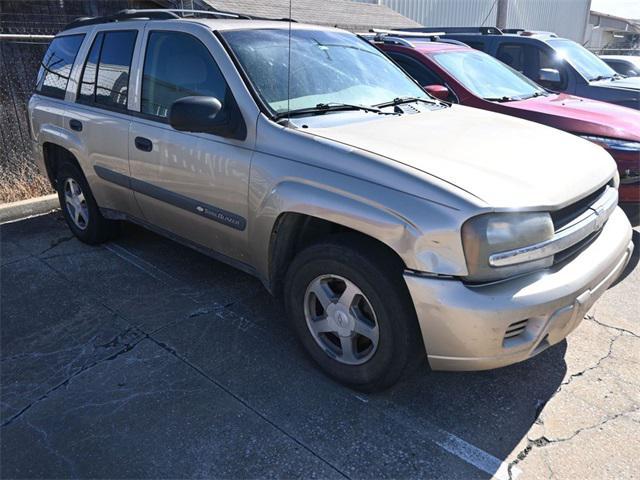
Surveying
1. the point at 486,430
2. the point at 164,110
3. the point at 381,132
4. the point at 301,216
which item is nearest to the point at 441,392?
the point at 486,430

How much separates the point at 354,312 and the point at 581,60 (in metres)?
6.37

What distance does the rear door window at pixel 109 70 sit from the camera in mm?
3754

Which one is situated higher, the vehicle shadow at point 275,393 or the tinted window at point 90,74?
the tinted window at point 90,74

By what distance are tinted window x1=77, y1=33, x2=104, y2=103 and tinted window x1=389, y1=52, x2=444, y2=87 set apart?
302cm

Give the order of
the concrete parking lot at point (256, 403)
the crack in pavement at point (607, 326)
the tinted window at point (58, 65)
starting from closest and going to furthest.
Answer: the concrete parking lot at point (256, 403)
the crack in pavement at point (607, 326)
the tinted window at point (58, 65)

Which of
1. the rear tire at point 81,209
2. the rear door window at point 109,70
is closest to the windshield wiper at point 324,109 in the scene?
the rear door window at point 109,70

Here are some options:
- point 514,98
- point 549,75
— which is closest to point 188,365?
point 514,98

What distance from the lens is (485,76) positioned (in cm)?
562

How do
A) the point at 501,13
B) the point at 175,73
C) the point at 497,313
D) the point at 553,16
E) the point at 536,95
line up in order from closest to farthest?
the point at 497,313 < the point at 175,73 < the point at 536,95 < the point at 501,13 < the point at 553,16

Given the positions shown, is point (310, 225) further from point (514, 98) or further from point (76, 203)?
point (514, 98)

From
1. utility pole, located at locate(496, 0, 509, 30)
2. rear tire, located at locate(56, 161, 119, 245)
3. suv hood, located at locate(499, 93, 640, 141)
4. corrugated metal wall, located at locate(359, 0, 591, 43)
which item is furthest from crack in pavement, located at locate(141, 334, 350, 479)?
corrugated metal wall, located at locate(359, 0, 591, 43)

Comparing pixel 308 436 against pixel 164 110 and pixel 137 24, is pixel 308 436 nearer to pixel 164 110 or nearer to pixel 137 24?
pixel 164 110

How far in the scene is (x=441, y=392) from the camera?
2781 millimetres

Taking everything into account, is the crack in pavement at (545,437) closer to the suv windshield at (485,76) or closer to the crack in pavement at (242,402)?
the crack in pavement at (242,402)
